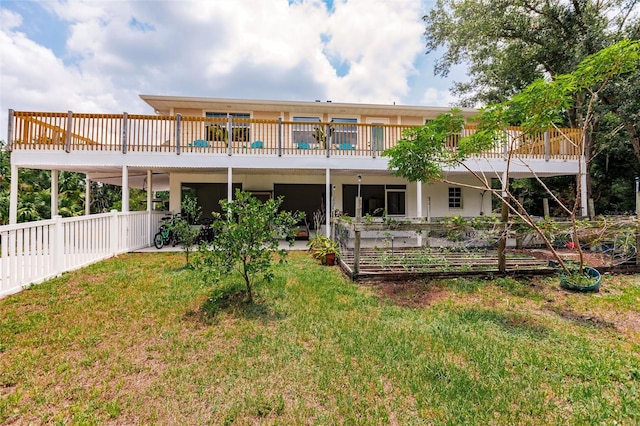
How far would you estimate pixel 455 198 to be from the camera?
43.7 ft

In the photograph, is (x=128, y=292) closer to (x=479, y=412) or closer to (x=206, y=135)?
(x=479, y=412)

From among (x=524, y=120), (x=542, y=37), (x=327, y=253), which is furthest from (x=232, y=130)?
(x=542, y=37)

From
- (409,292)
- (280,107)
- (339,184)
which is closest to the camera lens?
(409,292)

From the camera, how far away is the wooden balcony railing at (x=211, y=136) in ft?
28.3

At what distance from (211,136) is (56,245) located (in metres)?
5.53

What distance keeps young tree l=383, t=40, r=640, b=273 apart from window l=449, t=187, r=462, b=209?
7.77m

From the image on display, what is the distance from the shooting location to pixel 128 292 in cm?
489

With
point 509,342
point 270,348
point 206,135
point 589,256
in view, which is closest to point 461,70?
point 589,256

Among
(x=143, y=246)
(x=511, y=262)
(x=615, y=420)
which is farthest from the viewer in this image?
(x=143, y=246)

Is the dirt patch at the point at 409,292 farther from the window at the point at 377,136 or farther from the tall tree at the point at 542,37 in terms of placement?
the tall tree at the point at 542,37

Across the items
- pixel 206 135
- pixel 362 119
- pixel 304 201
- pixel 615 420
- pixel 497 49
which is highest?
pixel 497 49

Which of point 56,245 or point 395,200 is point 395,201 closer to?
point 395,200

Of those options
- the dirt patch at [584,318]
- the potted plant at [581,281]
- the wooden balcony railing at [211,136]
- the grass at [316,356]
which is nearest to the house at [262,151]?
the wooden balcony railing at [211,136]

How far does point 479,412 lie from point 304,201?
1142cm
